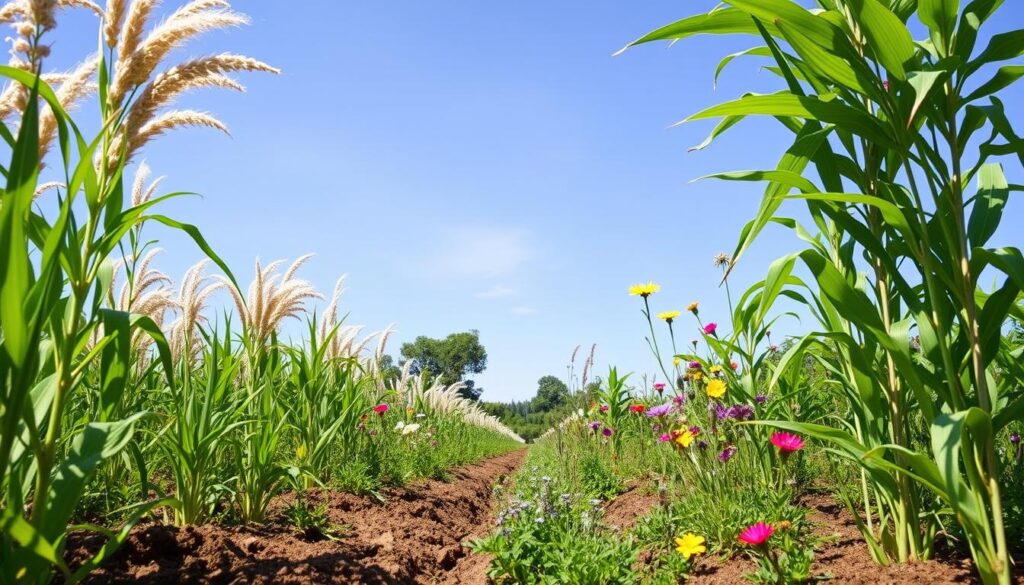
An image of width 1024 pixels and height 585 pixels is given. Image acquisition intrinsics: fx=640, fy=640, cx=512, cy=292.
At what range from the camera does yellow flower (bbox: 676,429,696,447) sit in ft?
9.78

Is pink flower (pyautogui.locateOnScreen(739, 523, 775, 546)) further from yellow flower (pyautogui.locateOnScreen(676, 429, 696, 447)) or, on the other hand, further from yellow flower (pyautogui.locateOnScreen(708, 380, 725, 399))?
yellow flower (pyautogui.locateOnScreen(708, 380, 725, 399))

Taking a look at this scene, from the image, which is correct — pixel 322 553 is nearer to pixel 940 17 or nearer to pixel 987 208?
pixel 987 208

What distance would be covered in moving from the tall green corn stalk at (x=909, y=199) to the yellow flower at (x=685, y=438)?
3.17 ft

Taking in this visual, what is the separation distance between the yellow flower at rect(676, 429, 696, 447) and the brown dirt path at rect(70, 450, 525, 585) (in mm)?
1086

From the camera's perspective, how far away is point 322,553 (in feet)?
8.87

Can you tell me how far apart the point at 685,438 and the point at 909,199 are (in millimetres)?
1552

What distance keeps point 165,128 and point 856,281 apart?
2.41m

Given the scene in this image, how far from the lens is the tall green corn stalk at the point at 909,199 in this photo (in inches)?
63.7

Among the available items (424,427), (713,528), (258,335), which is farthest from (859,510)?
(424,427)

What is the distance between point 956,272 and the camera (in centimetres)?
169

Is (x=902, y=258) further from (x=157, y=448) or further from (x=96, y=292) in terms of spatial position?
(x=157, y=448)

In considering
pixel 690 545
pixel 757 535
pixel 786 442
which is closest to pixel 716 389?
pixel 786 442

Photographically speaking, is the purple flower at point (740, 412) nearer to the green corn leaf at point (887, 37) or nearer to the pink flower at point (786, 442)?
the pink flower at point (786, 442)

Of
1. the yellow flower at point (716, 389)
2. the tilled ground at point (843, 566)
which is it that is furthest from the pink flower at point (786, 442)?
the yellow flower at point (716, 389)
